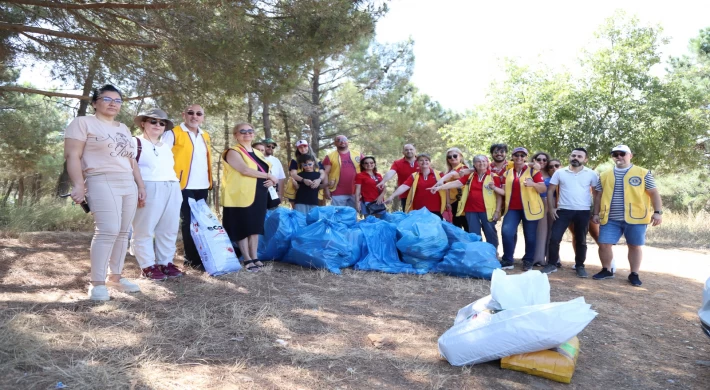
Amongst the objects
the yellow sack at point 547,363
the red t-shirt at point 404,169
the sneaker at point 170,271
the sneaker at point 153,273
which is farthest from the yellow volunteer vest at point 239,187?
the yellow sack at point 547,363

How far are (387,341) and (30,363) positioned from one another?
1970 millimetres

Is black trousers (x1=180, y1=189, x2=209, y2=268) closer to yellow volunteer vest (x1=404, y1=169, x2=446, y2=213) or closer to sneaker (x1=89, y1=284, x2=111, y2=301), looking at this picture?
sneaker (x1=89, y1=284, x2=111, y2=301)

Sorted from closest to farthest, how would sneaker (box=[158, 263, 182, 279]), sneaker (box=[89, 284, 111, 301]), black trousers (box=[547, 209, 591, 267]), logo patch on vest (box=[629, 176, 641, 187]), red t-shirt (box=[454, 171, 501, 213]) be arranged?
sneaker (box=[89, 284, 111, 301])
sneaker (box=[158, 263, 182, 279])
logo patch on vest (box=[629, 176, 641, 187])
black trousers (box=[547, 209, 591, 267])
red t-shirt (box=[454, 171, 501, 213])

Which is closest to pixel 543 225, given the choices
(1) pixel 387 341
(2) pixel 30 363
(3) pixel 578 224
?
(3) pixel 578 224

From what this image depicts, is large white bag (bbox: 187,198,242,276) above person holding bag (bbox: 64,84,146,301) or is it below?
below

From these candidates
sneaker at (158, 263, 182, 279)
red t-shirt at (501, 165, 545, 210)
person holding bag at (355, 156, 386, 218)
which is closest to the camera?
sneaker at (158, 263, 182, 279)

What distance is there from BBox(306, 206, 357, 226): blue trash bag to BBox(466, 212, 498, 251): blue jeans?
1.57 m

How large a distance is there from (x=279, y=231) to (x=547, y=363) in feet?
11.5

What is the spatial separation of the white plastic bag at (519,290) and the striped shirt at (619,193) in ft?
10.4

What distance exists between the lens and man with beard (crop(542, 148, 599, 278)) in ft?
19.8

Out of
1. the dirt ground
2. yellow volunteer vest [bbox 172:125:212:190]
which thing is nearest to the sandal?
the dirt ground

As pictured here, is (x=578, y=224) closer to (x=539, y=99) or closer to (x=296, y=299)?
(x=296, y=299)

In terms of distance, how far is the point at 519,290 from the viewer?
2.99 meters

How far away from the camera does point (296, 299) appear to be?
4148mm
